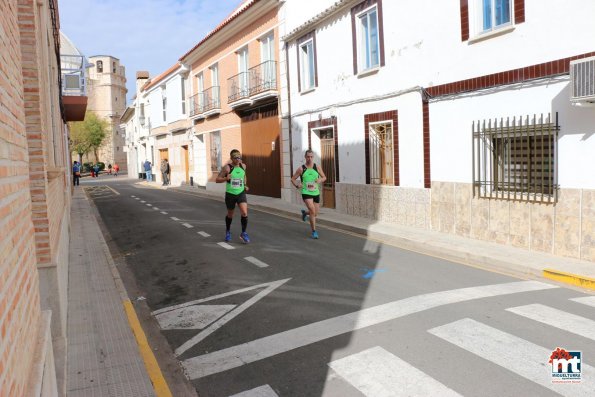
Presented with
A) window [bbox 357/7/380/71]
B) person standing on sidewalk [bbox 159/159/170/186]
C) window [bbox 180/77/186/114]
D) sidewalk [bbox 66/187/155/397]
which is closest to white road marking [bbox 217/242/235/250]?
sidewalk [bbox 66/187/155/397]

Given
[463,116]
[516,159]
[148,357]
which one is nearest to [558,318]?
[148,357]

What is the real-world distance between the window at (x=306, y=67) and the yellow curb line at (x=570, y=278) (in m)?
10.6

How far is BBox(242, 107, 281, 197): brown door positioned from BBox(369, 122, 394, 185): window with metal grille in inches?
238

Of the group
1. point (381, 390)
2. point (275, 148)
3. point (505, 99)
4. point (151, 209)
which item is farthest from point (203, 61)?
point (381, 390)

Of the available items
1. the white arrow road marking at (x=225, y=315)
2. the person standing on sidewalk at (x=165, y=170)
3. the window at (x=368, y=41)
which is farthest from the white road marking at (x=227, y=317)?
the person standing on sidewalk at (x=165, y=170)

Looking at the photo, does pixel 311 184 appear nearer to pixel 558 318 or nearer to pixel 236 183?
pixel 236 183

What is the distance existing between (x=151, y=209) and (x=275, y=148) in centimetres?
507

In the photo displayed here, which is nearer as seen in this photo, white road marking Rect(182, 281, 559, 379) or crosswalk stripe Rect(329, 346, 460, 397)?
crosswalk stripe Rect(329, 346, 460, 397)

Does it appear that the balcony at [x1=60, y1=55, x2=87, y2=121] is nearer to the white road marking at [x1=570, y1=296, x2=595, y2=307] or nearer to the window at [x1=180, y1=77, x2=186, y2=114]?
the window at [x1=180, y1=77, x2=186, y2=114]

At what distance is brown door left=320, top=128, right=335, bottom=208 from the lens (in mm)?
15297

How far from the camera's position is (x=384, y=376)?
13.1 feet

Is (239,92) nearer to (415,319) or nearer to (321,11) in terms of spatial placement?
(321,11)

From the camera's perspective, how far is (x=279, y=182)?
18.9 metres

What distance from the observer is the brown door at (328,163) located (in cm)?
1530
